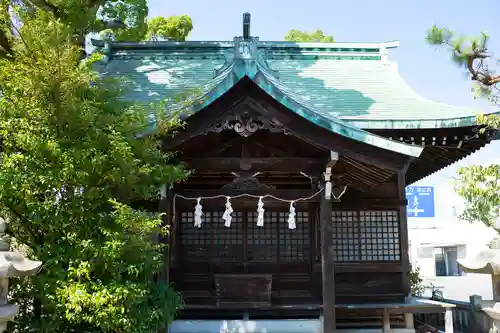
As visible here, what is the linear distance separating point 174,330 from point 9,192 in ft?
12.3

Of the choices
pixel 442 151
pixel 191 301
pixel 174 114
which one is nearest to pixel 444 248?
pixel 442 151

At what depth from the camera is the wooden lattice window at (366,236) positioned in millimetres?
9562

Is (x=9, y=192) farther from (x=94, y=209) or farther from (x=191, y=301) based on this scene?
(x=191, y=301)

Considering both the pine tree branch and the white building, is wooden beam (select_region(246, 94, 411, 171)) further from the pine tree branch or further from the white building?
the white building

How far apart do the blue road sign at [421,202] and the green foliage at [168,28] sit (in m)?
17.4

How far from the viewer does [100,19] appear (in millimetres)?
13867

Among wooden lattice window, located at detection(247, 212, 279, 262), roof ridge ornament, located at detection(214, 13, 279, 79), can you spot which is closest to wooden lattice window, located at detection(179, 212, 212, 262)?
wooden lattice window, located at detection(247, 212, 279, 262)

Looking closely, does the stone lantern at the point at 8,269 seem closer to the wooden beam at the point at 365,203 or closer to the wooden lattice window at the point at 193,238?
the wooden lattice window at the point at 193,238

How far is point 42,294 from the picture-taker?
17.4 ft

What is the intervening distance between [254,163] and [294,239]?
2.67 meters

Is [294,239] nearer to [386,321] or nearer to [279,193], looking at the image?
[279,193]

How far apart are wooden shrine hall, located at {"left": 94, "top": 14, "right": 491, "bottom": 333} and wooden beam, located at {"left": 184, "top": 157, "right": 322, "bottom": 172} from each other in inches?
0.7

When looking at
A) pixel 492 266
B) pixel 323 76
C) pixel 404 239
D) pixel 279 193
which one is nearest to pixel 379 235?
pixel 404 239

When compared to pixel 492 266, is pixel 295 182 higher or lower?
higher
